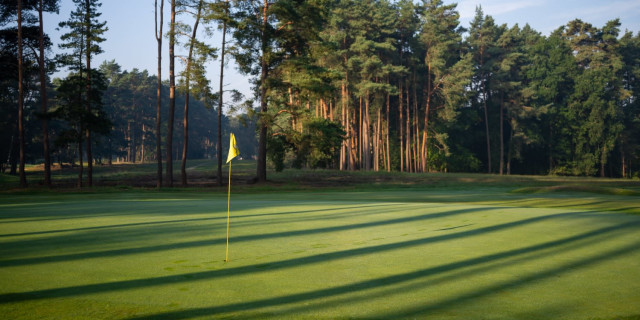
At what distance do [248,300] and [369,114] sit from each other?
52.0 meters

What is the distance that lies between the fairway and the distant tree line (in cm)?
2143

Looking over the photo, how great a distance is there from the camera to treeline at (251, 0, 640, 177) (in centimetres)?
5147

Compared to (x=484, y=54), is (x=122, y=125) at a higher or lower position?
lower

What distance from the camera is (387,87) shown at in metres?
49.3

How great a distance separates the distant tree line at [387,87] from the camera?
2927 centimetres

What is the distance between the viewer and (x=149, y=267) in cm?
530

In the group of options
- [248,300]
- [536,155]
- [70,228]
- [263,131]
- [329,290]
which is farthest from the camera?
[536,155]

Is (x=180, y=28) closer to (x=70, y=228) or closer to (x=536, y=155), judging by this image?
(x=70, y=228)

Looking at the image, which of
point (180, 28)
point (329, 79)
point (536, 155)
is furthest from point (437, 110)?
point (180, 28)

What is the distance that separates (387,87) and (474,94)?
20631mm

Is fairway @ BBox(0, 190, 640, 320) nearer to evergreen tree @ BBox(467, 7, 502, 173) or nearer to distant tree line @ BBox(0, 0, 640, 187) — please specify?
distant tree line @ BBox(0, 0, 640, 187)

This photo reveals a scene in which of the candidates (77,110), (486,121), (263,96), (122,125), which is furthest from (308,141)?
(122,125)

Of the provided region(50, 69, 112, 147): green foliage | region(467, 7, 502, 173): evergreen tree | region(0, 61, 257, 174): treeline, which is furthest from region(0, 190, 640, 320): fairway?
region(467, 7, 502, 173): evergreen tree

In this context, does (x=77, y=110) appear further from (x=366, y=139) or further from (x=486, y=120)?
(x=486, y=120)
